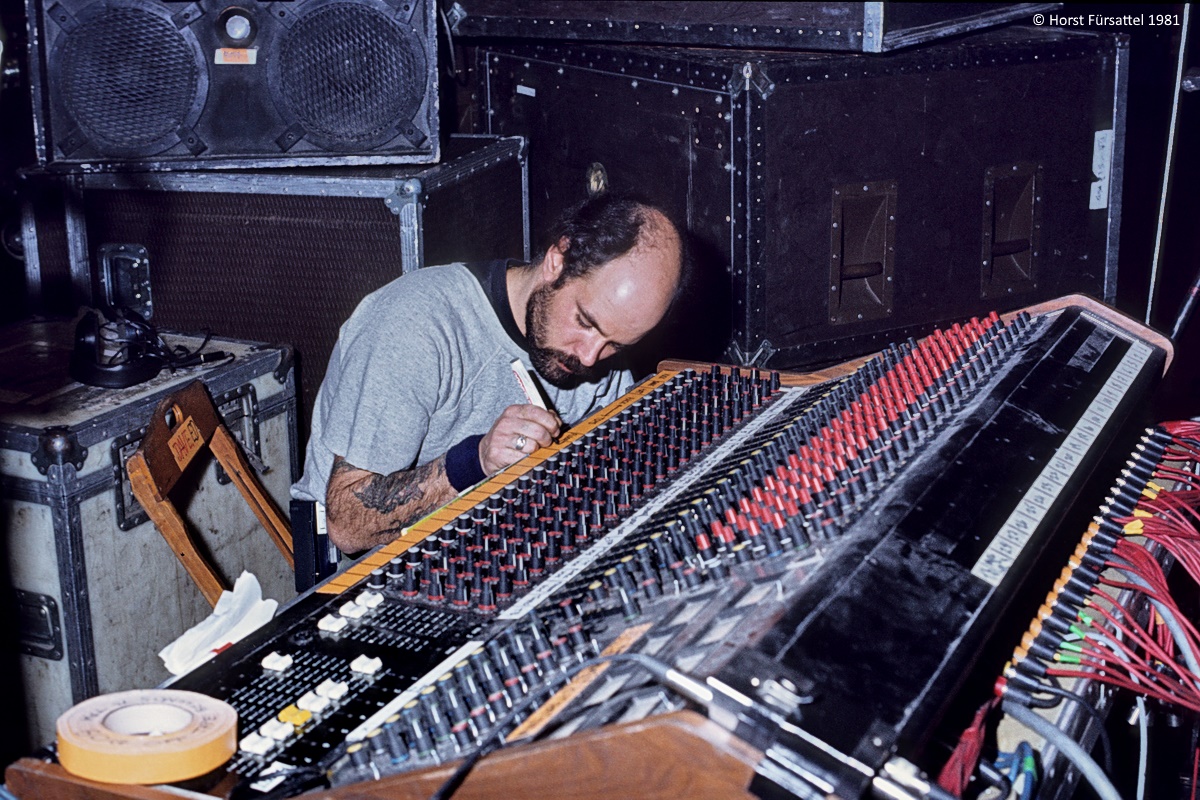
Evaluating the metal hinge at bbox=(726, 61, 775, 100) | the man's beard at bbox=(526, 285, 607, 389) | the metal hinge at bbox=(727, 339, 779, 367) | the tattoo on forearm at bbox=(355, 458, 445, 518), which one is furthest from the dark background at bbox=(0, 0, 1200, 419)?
the tattoo on forearm at bbox=(355, 458, 445, 518)

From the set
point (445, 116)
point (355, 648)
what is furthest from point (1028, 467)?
point (445, 116)

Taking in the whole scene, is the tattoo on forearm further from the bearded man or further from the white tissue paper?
the white tissue paper

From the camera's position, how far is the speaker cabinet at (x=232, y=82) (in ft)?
11.4

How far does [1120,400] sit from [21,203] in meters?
3.16

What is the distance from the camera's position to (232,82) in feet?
11.7

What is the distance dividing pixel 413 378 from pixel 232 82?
1.46m

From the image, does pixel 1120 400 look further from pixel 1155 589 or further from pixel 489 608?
pixel 489 608

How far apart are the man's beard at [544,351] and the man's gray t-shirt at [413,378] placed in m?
0.11

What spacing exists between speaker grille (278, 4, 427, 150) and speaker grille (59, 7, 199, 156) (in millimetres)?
297

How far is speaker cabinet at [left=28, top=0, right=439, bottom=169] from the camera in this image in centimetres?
346

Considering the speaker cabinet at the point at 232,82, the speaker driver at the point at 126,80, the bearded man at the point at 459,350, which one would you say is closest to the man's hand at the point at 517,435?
the bearded man at the point at 459,350

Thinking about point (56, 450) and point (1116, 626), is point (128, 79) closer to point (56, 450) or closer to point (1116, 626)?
point (56, 450)

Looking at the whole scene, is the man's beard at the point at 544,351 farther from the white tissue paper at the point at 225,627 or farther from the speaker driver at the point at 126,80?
the speaker driver at the point at 126,80

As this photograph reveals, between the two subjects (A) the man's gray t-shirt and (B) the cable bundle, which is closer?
(B) the cable bundle
